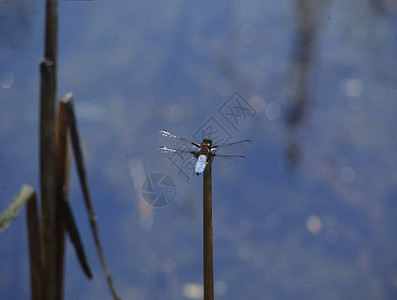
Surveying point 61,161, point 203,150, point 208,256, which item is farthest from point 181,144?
point 61,161

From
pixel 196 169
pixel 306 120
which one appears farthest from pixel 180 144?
pixel 306 120

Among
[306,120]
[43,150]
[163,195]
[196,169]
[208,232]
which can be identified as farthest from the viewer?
[306,120]

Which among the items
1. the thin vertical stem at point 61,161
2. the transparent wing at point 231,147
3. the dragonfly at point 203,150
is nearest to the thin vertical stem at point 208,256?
the dragonfly at point 203,150

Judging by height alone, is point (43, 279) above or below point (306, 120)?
below

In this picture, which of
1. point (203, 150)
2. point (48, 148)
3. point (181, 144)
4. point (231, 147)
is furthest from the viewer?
point (231, 147)

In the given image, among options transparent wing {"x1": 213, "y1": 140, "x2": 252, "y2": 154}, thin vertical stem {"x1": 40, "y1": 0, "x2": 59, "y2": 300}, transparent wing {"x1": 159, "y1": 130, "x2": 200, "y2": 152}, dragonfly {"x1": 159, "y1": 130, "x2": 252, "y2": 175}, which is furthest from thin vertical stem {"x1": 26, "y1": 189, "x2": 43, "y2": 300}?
transparent wing {"x1": 213, "y1": 140, "x2": 252, "y2": 154}

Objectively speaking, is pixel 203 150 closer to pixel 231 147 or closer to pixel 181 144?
pixel 181 144

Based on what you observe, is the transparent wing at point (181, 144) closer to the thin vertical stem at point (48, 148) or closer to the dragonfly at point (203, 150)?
the dragonfly at point (203, 150)

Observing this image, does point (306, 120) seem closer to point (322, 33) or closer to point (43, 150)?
point (322, 33)

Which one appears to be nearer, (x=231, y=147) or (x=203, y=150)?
(x=203, y=150)
